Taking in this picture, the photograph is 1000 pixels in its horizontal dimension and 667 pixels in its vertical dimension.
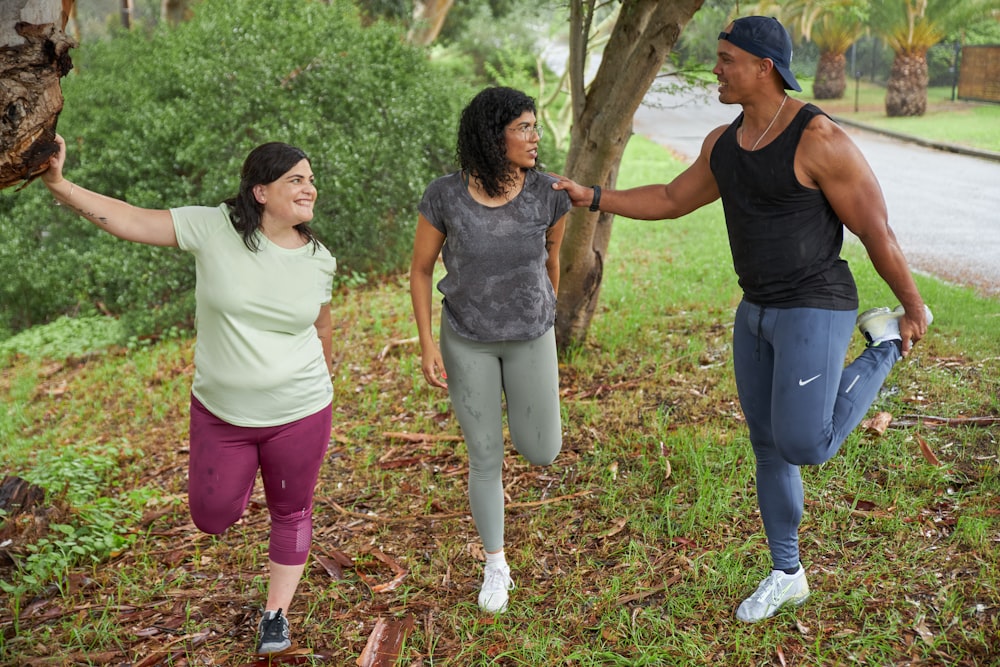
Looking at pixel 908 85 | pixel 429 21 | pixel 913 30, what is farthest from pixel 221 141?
pixel 908 85

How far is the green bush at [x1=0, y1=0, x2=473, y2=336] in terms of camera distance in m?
9.69

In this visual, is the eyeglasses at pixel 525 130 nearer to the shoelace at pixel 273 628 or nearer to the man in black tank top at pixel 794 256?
the man in black tank top at pixel 794 256

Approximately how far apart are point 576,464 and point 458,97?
24.7 feet

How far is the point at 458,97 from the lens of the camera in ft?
38.7

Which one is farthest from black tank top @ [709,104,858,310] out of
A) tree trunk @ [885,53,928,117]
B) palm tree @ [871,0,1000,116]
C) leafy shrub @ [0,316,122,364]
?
tree trunk @ [885,53,928,117]

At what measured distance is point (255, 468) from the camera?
12.0 ft

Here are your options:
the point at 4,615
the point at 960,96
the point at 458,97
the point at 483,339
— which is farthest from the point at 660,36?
the point at 960,96

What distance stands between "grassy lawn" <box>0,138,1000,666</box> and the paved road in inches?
102

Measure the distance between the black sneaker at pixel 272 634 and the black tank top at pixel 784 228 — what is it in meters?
2.30

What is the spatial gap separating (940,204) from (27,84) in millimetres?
13183

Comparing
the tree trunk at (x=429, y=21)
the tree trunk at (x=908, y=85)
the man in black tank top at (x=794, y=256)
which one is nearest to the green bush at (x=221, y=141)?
the man in black tank top at (x=794, y=256)

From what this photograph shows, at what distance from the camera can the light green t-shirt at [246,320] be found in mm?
3422

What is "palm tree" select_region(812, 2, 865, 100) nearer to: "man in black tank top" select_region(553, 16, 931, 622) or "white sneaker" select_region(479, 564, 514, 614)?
"man in black tank top" select_region(553, 16, 931, 622)

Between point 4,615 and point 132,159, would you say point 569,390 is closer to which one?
point 4,615
